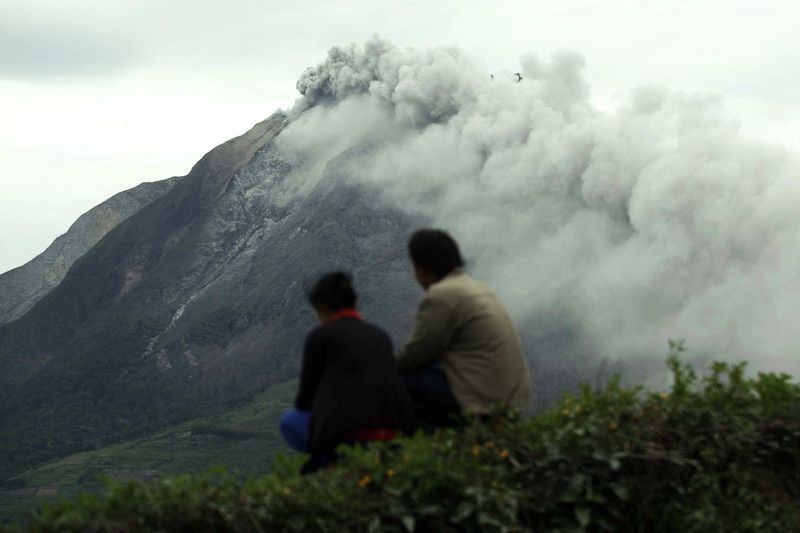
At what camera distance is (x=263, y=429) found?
147 metres

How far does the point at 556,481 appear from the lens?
7.68 m

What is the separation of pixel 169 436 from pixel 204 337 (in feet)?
81.7

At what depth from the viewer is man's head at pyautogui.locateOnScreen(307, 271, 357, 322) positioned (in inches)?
337

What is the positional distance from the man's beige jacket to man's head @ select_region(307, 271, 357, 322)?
514 mm

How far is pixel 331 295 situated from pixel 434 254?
0.79 m

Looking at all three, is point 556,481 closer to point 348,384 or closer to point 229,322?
point 348,384

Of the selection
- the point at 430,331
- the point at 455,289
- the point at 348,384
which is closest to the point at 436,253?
the point at 455,289

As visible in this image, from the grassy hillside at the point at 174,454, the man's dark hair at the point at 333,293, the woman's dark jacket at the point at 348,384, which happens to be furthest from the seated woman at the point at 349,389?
the grassy hillside at the point at 174,454

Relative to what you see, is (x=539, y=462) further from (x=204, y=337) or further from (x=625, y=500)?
(x=204, y=337)

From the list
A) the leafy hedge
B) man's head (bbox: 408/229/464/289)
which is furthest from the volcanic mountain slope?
the leafy hedge

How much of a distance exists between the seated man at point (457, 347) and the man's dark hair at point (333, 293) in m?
0.51

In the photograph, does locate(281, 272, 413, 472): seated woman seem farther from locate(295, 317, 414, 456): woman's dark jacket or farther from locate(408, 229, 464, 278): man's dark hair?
locate(408, 229, 464, 278): man's dark hair

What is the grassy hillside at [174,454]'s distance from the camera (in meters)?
137

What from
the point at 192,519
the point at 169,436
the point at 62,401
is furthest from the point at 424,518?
the point at 62,401
